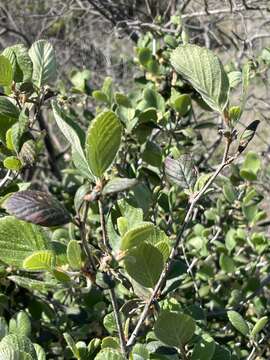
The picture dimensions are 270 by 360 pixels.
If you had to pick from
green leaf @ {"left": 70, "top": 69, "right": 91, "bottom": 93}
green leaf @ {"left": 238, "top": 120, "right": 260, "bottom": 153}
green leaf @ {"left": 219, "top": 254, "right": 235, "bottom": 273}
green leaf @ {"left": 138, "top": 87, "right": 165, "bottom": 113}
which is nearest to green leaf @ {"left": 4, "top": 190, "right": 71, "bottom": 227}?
green leaf @ {"left": 238, "top": 120, "right": 260, "bottom": 153}

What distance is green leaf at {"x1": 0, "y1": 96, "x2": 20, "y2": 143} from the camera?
1.04m

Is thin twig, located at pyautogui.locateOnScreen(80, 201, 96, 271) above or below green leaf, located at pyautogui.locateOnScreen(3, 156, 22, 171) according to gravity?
above

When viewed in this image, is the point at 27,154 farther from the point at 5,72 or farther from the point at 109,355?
the point at 109,355

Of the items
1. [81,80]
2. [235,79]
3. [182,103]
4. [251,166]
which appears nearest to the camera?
[235,79]

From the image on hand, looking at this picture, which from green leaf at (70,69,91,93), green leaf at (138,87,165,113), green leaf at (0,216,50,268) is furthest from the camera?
green leaf at (70,69,91,93)

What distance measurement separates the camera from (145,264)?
800 millimetres

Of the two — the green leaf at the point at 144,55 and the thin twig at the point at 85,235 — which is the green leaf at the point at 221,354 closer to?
the thin twig at the point at 85,235

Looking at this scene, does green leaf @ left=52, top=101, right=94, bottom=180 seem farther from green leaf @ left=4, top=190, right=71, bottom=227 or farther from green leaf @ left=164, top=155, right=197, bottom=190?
green leaf @ left=164, top=155, right=197, bottom=190

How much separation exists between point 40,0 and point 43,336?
3252mm

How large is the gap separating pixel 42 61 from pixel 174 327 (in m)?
0.54

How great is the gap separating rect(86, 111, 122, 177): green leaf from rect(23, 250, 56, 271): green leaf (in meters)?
0.12

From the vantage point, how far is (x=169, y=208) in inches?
57.5

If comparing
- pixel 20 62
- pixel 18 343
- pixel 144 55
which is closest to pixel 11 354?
pixel 18 343

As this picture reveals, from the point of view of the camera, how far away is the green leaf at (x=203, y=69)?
82 centimetres
